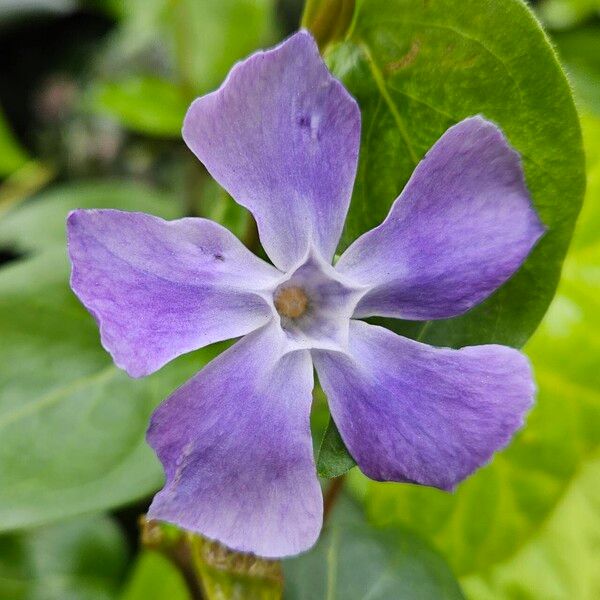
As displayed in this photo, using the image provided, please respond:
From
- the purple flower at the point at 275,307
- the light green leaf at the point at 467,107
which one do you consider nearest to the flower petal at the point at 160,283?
the purple flower at the point at 275,307

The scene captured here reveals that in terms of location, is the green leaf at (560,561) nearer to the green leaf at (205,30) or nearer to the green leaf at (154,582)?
the green leaf at (154,582)

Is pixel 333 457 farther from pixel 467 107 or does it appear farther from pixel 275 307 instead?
pixel 467 107

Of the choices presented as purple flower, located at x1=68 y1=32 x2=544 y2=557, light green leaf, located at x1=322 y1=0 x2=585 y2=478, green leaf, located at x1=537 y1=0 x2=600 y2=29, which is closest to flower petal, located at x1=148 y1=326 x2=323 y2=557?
purple flower, located at x1=68 y1=32 x2=544 y2=557

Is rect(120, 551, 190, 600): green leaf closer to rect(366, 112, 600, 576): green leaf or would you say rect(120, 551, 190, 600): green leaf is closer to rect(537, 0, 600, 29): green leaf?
rect(366, 112, 600, 576): green leaf

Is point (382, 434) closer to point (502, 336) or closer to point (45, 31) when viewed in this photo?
point (502, 336)

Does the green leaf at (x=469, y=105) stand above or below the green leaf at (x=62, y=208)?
above

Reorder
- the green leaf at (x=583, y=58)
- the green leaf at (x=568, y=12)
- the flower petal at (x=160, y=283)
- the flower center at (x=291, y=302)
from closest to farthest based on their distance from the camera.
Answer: the flower petal at (x=160, y=283) < the flower center at (x=291, y=302) < the green leaf at (x=583, y=58) < the green leaf at (x=568, y=12)

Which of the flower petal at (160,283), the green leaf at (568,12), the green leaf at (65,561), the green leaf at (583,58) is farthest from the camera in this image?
the green leaf at (568,12)
